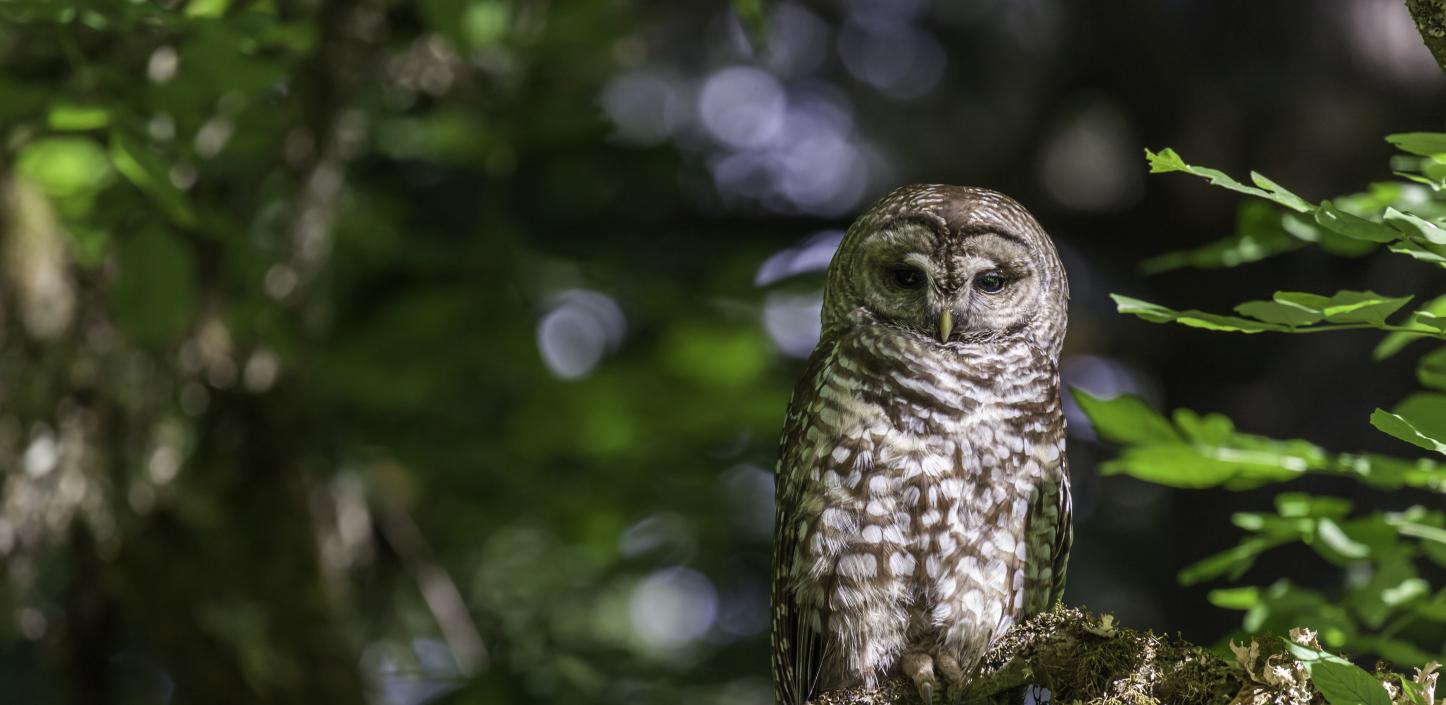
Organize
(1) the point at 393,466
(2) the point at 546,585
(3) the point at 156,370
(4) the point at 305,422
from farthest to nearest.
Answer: (2) the point at 546,585 < (1) the point at 393,466 < (4) the point at 305,422 < (3) the point at 156,370

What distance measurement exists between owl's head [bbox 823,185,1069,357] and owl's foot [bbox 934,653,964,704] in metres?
0.56

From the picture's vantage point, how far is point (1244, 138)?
4660 mm

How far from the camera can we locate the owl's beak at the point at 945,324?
7.88ft

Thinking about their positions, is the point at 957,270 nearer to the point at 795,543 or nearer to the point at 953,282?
the point at 953,282

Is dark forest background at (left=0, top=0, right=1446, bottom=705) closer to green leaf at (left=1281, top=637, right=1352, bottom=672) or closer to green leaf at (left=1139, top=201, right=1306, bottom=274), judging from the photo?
green leaf at (left=1139, top=201, right=1306, bottom=274)

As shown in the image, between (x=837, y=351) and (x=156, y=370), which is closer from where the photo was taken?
(x=837, y=351)

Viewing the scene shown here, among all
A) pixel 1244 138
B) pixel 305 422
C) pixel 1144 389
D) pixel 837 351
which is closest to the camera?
pixel 837 351

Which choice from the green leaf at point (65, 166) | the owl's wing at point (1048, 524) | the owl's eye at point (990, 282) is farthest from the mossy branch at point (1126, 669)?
the green leaf at point (65, 166)

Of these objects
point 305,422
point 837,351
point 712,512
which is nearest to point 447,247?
point 305,422

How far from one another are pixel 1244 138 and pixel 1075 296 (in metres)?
1.20

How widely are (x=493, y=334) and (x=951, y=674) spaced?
261 centimetres

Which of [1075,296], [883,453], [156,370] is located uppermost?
[883,453]

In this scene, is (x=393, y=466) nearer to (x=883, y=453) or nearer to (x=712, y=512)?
(x=712, y=512)

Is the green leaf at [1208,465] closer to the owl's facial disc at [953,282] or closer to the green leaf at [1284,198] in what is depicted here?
the owl's facial disc at [953,282]
